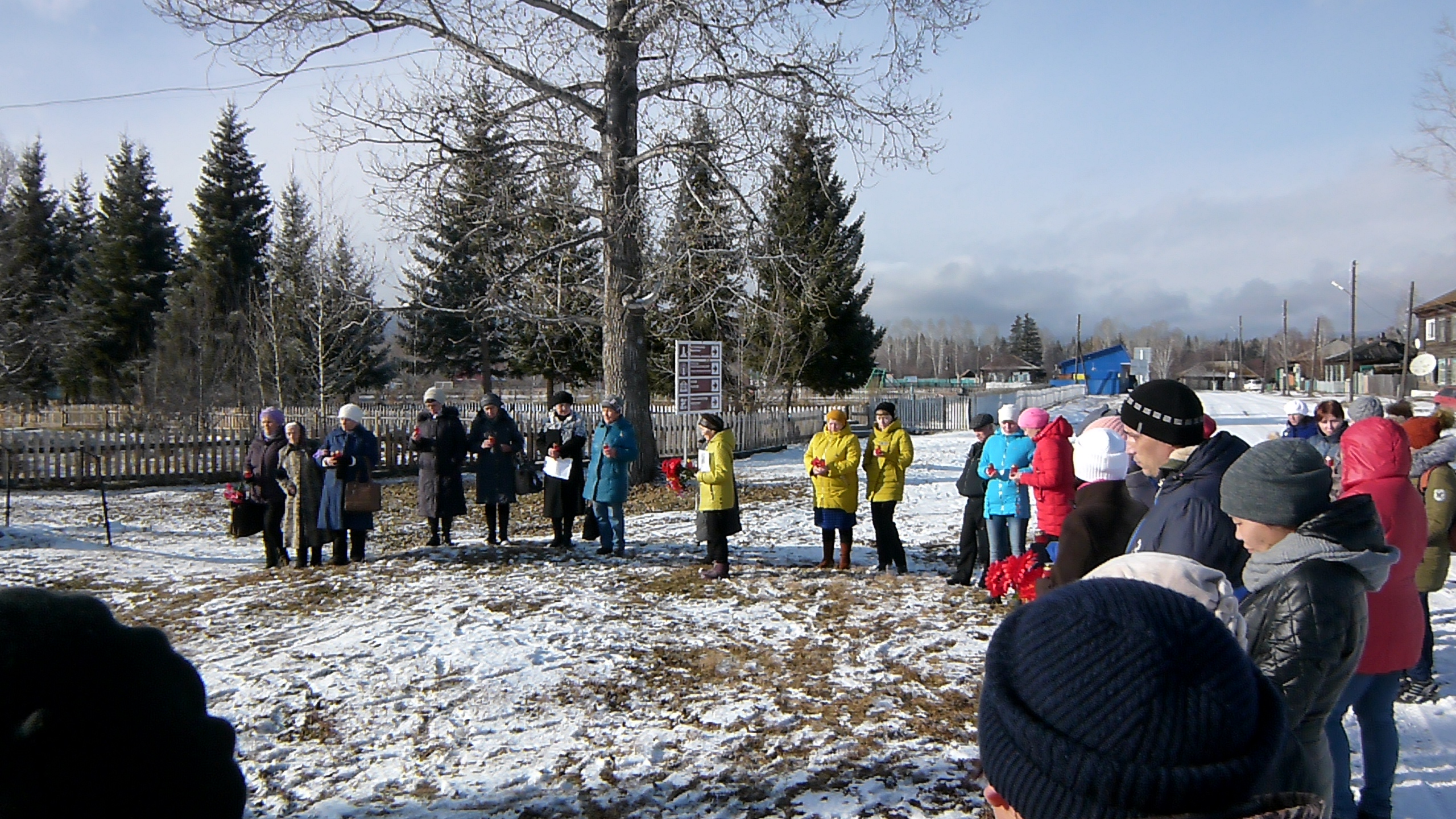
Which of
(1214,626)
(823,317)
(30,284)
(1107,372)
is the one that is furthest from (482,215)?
(1107,372)

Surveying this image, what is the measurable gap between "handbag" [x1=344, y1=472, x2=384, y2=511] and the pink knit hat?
6.48 metres

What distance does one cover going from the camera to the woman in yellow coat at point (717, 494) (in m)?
8.18

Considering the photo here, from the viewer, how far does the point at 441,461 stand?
9.70 meters

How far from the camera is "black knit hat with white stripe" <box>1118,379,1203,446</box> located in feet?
11.2

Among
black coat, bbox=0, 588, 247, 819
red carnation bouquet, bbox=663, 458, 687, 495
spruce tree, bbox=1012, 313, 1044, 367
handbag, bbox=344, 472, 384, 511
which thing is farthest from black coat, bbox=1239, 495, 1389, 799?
spruce tree, bbox=1012, 313, 1044, 367

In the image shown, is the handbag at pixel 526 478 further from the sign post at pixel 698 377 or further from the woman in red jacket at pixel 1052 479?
the woman in red jacket at pixel 1052 479

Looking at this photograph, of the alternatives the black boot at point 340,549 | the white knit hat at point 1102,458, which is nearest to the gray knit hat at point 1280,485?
the white knit hat at point 1102,458

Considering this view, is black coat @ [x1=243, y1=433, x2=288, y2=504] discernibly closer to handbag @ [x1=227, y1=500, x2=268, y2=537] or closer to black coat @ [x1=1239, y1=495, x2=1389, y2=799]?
handbag @ [x1=227, y1=500, x2=268, y2=537]

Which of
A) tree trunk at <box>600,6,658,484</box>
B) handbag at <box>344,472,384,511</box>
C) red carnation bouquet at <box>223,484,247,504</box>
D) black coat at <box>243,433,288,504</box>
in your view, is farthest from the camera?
tree trunk at <box>600,6,658,484</box>

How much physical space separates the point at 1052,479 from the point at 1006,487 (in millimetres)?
945

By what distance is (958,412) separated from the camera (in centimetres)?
3459

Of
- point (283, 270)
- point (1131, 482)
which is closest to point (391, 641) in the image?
point (1131, 482)

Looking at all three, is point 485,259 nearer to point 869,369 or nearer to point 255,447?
point 255,447

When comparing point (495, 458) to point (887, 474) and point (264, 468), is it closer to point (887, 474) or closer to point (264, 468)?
point (264, 468)
